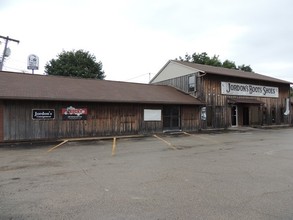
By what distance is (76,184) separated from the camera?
6340 millimetres

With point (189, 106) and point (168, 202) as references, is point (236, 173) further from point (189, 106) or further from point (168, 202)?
point (189, 106)

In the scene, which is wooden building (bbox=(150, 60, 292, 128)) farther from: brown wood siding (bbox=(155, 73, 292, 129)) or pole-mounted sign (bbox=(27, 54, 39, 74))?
pole-mounted sign (bbox=(27, 54, 39, 74))

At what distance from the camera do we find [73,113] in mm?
16781

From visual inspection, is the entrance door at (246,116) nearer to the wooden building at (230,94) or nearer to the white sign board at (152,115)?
the wooden building at (230,94)

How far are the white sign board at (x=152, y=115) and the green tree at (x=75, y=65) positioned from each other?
24681 mm

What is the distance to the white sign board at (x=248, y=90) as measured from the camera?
81.0 feet

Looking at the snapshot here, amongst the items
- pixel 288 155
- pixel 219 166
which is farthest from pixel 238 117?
pixel 219 166

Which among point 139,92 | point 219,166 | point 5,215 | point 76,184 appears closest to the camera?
point 5,215

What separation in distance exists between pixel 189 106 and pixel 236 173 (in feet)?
48.5

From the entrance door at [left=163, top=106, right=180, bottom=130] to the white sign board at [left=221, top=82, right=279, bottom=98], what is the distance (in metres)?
5.64

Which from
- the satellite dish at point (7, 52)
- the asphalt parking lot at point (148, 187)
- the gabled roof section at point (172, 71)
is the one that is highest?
the satellite dish at point (7, 52)

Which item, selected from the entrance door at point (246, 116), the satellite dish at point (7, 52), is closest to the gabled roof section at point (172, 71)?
the entrance door at point (246, 116)

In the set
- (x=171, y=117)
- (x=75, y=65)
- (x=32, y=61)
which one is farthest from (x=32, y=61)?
(x=171, y=117)

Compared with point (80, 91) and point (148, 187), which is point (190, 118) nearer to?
point (80, 91)
